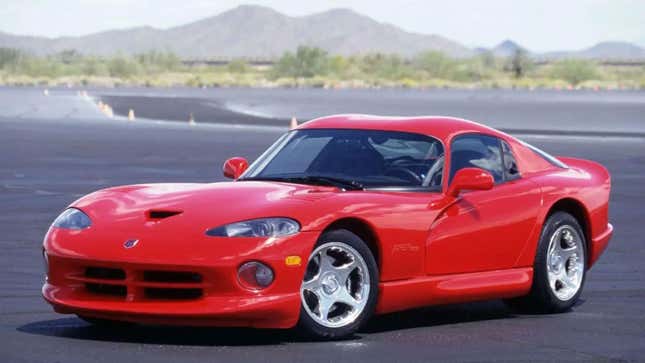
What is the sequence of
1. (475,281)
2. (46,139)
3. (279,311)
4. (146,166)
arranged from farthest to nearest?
(46,139), (146,166), (475,281), (279,311)

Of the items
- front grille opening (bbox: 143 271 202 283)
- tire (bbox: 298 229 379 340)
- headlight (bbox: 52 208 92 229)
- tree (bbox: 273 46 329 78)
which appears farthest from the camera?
tree (bbox: 273 46 329 78)

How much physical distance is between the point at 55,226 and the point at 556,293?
347cm

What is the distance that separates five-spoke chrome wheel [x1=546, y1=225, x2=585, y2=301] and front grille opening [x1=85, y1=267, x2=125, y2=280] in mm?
3205

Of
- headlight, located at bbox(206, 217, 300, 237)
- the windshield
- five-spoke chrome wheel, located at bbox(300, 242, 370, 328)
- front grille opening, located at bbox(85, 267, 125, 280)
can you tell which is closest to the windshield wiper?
the windshield

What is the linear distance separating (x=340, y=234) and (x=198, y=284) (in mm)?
932

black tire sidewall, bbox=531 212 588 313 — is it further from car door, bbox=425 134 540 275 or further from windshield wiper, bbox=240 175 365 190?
windshield wiper, bbox=240 175 365 190

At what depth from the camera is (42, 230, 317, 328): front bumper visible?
27.8ft

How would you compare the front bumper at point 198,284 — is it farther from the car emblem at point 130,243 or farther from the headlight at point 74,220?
the headlight at point 74,220

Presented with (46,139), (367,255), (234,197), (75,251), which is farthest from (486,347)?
(46,139)

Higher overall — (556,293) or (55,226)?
(55,226)

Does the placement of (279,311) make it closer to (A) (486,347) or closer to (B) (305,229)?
(B) (305,229)

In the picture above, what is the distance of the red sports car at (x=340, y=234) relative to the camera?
8539mm

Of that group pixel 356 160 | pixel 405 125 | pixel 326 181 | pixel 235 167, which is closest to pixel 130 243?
pixel 326 181

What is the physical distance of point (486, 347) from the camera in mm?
8875
